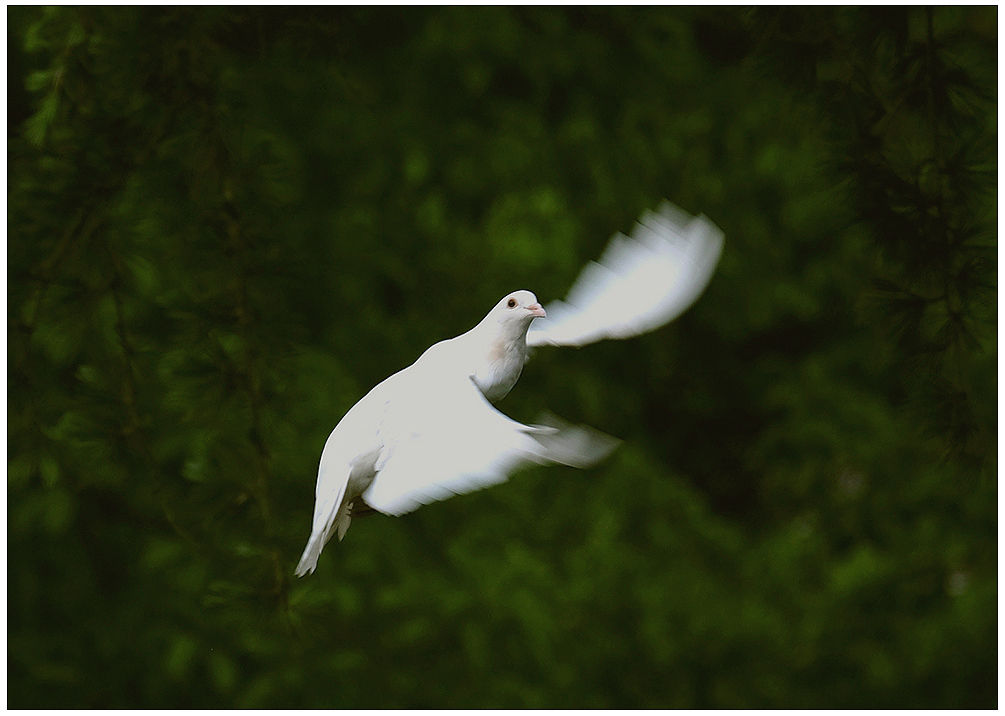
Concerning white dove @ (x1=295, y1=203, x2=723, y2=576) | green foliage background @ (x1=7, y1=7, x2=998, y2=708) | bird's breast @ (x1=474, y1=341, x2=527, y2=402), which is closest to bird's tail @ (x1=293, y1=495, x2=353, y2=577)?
white dove @ (x1=295, y1=203, x2=723, y2=576)

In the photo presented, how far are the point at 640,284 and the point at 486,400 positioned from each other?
21 centimetres

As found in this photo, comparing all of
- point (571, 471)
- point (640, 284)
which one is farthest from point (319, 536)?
point (571, 471)

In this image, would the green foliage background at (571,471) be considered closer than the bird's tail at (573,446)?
No

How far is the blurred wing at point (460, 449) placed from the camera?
1.45 ft

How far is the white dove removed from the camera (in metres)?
0.46

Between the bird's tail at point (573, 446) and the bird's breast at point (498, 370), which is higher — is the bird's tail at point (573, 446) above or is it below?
below

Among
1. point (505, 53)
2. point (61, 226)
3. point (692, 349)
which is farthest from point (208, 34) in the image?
point (692, 349)

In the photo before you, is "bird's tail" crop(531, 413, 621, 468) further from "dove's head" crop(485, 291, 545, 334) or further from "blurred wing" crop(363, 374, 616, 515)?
"dove's head" crop(485, 291, 545, 334)

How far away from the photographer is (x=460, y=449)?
486mm

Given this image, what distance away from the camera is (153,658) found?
2285 mm

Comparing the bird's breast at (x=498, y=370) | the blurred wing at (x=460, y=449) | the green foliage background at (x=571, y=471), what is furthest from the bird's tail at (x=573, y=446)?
the green foliage background at (x=571, y=471)

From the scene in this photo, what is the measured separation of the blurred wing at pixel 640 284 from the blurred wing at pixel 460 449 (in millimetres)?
139

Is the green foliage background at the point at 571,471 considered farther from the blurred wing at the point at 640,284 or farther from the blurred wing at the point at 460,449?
the blurred wing at the point at 460,449

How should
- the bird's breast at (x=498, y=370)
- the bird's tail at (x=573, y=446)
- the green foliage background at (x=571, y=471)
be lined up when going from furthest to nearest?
1. the green foliage background at (x=571, y=471)
2. the bird's breast at (x=498, y=370)
3. the bird's tail at (x=573, y=446)
